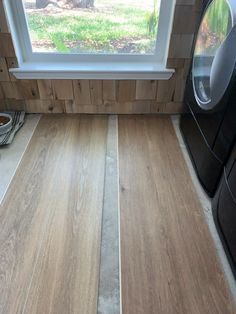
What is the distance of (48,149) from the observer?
163 centimetres

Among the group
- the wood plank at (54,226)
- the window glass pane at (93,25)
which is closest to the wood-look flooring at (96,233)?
the wood plank at (54,226)

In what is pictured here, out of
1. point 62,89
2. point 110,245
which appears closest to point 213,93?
point 110,245

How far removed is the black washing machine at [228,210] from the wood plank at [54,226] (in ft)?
1.86

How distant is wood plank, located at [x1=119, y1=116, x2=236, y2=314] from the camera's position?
942mm

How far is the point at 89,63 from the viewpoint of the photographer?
180cm

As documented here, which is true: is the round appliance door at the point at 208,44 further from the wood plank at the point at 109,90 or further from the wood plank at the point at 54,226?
the wood plank at the point at 54,226

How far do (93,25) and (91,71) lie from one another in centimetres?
30

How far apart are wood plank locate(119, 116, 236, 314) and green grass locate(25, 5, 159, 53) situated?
73cm

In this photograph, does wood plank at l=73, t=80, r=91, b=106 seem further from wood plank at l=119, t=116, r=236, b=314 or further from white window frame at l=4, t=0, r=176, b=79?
wood plank at l=119, t=116, r=236, b=314

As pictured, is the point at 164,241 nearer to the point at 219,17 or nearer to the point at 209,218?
the point at 209,218

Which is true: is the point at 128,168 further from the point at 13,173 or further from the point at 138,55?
the point at 138,55

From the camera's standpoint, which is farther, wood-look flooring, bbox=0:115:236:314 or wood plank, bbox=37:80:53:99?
wood plank, bbox=37:80:53:99

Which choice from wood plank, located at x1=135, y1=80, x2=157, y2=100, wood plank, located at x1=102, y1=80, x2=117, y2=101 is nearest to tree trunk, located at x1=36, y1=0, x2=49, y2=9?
wood plank, located at x1=102, y1=80, x2=117, y2=101

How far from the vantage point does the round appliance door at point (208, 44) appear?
1105mm
